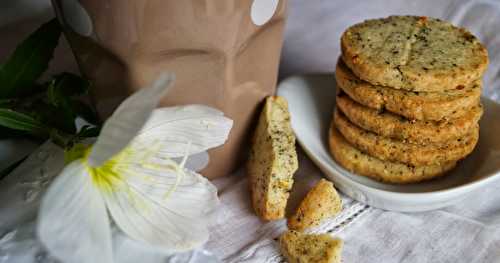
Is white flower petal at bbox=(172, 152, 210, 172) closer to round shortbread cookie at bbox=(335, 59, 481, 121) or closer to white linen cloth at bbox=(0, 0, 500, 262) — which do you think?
white linen cloth at bbox=(0, 0, 500, 262)

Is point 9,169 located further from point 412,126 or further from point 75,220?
point 412,126

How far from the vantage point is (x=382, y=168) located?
70cm

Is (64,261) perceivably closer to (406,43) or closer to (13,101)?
(13,101)

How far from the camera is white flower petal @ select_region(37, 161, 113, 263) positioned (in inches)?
18.6

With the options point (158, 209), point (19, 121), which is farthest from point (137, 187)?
point (19, 121)

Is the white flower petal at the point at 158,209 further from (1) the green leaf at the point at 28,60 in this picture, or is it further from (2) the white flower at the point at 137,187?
(1) the green leaf at the point at 28,60

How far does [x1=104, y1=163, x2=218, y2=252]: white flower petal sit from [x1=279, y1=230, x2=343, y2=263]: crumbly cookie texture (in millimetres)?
92

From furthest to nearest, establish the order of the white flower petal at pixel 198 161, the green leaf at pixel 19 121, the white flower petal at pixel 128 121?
the white flower petal at pixel 198 161 < the green leaf at pixel 19 121 < the white flower petal at pixel 128 121

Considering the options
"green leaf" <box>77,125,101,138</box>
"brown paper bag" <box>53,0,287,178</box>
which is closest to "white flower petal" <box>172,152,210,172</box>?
"brown paper bag" <box>53,0,287,178</box>

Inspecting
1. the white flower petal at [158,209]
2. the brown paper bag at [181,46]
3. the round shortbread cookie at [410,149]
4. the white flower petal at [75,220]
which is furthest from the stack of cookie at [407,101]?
the white flower petal at [75,220]

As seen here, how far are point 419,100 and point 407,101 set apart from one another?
1cm

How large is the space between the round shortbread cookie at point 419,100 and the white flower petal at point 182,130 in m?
0.17

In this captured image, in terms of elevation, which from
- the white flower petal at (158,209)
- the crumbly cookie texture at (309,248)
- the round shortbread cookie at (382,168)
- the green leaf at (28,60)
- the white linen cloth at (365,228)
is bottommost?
the white linen cloth at (365,228)

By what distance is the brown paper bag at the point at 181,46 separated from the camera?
0.54 meters
